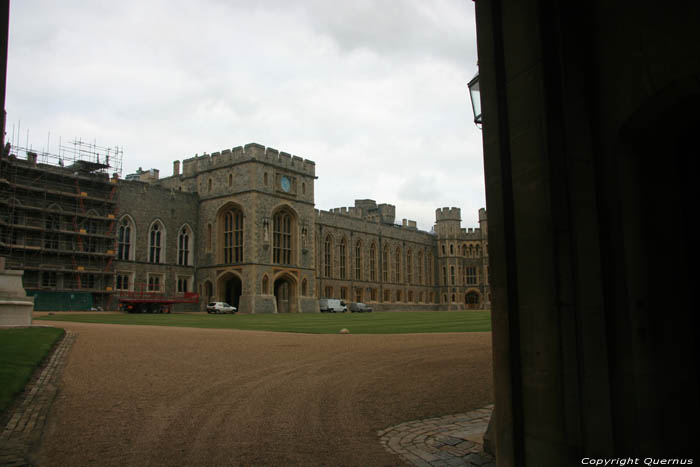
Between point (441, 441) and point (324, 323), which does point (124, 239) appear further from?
point (441, 441)

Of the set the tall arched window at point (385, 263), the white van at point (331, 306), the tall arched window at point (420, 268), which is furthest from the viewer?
the tall arched window at point (420, 268)

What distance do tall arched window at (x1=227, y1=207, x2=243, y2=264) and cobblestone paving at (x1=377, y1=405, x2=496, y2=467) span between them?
106ft

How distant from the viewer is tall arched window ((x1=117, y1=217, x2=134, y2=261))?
112 ft

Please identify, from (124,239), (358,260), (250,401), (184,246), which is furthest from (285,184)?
(250,401)

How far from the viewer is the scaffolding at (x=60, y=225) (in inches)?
1165

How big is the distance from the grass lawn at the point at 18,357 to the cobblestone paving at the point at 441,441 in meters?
3.70

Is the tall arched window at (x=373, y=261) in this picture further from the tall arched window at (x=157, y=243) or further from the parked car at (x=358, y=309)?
the tall arched window at (x=157, y=243)

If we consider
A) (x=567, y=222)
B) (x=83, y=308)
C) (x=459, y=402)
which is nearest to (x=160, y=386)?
(x=459, y=402)

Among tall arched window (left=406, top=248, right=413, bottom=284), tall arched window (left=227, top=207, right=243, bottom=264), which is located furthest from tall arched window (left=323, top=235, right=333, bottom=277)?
tall arched window (left=406, top=248, right=413, bottom=284)

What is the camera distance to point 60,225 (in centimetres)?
3167

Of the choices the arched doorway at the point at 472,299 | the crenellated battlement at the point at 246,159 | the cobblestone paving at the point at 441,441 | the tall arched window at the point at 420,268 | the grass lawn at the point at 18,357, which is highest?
the crenellated battlement at the point at 246,159

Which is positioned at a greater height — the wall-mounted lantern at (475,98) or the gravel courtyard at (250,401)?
the wall-mounted lantern at (475,98)

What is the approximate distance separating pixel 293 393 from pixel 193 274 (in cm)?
3296

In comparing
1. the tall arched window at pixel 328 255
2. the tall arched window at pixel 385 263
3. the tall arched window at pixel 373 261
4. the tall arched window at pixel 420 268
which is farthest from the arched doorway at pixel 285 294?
the tall arched window at pixel 420 268
